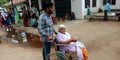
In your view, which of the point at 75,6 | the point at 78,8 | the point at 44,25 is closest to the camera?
the point at 44,25

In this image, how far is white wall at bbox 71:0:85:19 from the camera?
15.3 meters

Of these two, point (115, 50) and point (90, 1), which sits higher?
point (90, 1)

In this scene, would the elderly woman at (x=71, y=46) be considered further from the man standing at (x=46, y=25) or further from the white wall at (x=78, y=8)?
the white wall at (x=78, y=8)

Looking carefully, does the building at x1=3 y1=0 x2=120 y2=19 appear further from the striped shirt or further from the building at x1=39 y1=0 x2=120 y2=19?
the striped shirt

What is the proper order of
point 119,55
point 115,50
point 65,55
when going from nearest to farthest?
point 65,55, point 119,55, point 115,50

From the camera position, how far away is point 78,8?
15.5 metres

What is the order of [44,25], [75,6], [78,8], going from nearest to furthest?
[44,25] → [78,8] → [75,6]

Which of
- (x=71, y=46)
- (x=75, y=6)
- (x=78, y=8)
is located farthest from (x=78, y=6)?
(x=71, y=46)

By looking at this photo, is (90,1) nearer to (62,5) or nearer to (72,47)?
(62,5)

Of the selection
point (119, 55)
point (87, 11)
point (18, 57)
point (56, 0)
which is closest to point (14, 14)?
point (56, 0)

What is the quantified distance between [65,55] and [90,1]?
533 inches

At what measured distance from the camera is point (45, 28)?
13.2 ft

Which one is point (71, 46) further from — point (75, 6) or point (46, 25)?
point (75, 6)

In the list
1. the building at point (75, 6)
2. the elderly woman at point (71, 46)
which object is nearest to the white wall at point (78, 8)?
the building at point (75, 6)
